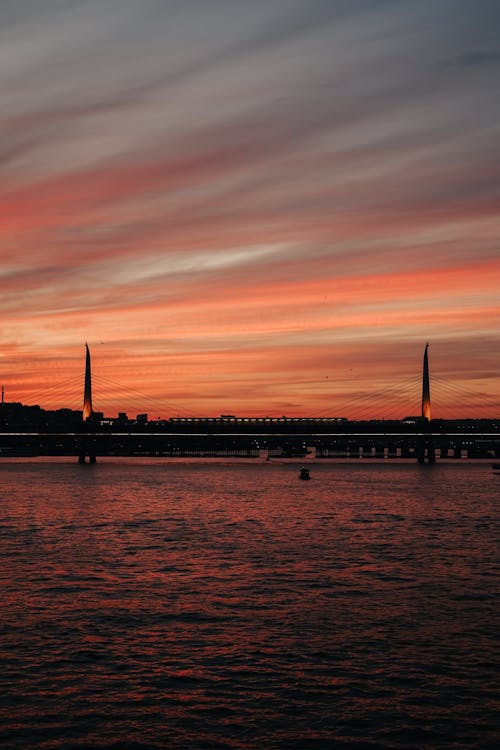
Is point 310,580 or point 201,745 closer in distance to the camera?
point 201,745

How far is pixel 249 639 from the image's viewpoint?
24.8 m

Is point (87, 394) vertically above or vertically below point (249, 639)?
above

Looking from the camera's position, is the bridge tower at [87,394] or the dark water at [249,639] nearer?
the dark water at [249,639]

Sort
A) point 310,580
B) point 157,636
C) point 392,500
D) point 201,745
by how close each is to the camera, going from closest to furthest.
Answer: point 201,745
point 157,636
point 310,580
point 392,500

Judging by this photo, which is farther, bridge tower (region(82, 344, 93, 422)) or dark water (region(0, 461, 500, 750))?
bridge tower (region(82, 344, 93, 422))

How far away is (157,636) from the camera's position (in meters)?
25.3

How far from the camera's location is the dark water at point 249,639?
1755 cm

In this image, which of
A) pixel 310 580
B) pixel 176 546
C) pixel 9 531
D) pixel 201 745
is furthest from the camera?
pixel 9 531

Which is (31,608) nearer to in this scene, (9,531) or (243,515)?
(9,531)

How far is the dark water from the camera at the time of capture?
17.5 m

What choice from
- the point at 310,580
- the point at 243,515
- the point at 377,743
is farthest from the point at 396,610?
the point at 243,515

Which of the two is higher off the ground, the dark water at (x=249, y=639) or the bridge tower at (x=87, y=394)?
the bridge tower at (x=87, y=394)

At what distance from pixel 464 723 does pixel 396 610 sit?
11.2 meters

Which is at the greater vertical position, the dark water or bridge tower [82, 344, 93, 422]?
bridge tower [82, 344, 93, 422]
